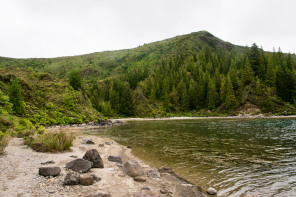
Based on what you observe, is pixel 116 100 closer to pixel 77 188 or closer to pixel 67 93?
pixel 67 93

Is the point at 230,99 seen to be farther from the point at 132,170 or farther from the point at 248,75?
the point at 132,170

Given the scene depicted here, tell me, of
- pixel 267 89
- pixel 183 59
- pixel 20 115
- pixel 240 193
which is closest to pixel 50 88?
pixel 20 115

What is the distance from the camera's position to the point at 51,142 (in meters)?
14.4

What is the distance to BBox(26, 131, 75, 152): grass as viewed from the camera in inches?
553

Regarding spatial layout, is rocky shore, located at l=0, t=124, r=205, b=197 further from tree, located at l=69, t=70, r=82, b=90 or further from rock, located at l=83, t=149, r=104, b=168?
tree, located at l=69, t=70, r=82, b=90

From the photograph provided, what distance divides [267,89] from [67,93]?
294 ft

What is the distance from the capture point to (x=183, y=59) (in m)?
158

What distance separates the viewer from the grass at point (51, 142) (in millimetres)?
14047

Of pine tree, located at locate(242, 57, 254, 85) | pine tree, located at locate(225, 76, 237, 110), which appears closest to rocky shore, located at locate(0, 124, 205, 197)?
pine tree, located at locate(225, 76, 237, 110)

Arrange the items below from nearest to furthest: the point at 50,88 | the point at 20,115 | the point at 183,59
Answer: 1. the point at 20,115
2. the point at 50,88
3. the point at 183,59

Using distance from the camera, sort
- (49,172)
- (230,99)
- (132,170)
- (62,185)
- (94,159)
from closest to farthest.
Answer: (62,185) → (49,172) → (132,170) → (94,159) → (230,99)

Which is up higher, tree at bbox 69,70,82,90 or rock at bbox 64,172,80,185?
tree at bbox 69,70,82,90

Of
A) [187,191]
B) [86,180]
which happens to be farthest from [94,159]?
[187,191]

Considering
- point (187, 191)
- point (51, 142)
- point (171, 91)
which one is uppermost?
point (171, 91)
